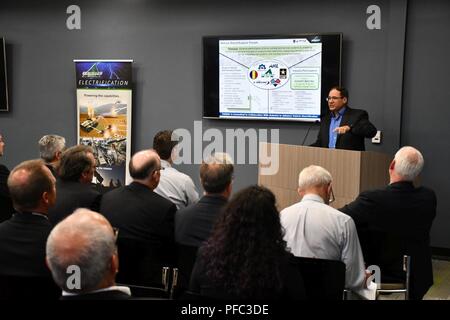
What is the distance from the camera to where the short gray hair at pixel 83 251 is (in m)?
1.89

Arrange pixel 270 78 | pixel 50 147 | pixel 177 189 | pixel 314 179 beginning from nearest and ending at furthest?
pixel 314 179, pixel 177 189, pixel 50 147, pixel 270 78

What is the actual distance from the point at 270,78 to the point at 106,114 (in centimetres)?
203

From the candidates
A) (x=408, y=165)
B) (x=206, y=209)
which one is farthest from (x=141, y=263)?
(x=408, y=165)

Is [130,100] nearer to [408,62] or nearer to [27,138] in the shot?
[27,138]

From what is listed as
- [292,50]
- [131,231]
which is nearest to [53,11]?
[292,50]

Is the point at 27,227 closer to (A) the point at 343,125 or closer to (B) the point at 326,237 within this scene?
(B) the point at 326,237

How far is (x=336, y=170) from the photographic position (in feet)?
15.2

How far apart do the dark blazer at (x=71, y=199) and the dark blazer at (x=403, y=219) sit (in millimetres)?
1508

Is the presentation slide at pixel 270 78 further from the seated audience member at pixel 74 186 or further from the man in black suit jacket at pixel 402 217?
the seated audience member at pixel 74 186

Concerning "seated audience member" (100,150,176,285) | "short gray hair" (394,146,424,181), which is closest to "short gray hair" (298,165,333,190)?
"short gray hair" (394,146,424,181)

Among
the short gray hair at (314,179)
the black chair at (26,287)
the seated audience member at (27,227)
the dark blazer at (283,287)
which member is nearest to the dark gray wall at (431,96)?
the short gray hair at (314,179)

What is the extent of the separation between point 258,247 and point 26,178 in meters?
1.29

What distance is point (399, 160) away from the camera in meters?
3.57

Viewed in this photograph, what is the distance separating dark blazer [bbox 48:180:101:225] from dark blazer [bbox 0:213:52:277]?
80 cm
